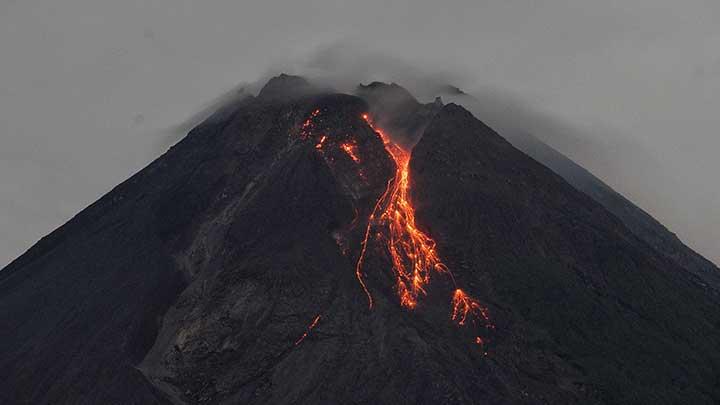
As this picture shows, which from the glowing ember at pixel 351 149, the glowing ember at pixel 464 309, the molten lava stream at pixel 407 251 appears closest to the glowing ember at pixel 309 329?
the molten lava stream at pixel 407 251

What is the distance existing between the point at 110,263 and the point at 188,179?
16142 mm

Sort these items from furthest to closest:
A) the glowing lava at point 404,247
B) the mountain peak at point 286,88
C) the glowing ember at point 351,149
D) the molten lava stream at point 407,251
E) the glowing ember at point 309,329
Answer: the mountain peak at point 286,88, the glowing ember at point 351,149, the molten lava stream at point 407,251, the glowing lava at point 404,247, the glowing ember at point 309,329

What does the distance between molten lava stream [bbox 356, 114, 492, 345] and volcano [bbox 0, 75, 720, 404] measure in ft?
0.90

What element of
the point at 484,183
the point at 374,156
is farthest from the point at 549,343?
the point at 374,156

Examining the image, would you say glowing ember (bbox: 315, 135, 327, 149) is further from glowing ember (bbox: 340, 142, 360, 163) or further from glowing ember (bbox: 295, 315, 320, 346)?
glowing ember (bbox: 295, 315, 320, 346)

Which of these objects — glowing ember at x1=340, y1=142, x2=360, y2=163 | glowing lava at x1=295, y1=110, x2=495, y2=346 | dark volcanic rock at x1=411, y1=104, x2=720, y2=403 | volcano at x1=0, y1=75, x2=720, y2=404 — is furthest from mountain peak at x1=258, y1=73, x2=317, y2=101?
dark volcanic rock at x1=411, y1=104, x2=720, y2=403

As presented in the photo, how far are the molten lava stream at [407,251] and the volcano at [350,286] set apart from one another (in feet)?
0.90

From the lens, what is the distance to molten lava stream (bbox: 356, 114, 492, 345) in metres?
78.5

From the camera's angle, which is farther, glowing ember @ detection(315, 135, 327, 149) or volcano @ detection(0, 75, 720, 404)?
glowing ember @ detection(315, 135, 327, 149)

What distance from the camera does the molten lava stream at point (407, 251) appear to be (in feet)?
258

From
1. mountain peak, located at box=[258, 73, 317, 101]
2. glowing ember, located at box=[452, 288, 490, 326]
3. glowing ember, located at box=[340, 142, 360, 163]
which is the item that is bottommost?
glowing ember, located at box=[452, 288, 490, 326]

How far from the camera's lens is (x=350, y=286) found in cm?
7719

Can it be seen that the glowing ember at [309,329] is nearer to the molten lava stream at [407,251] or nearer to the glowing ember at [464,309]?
the molten lava stream at [407,251]

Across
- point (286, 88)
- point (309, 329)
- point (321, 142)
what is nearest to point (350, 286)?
point (309, 329)
